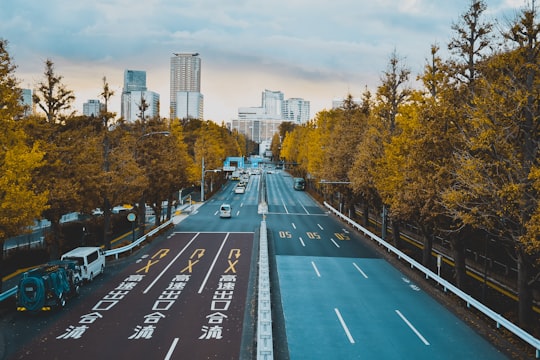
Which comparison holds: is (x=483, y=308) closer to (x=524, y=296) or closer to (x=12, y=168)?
(x=524, y=296)

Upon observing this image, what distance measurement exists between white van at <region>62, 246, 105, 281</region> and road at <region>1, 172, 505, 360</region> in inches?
20.3

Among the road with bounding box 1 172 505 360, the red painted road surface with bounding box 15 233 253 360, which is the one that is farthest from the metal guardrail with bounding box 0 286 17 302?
the red painted road surface with bounding box 15 233 253 360

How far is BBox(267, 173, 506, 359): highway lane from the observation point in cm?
1442

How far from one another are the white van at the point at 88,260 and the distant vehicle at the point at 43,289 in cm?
278

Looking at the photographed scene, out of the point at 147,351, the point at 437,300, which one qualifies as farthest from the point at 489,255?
the point at 147,351

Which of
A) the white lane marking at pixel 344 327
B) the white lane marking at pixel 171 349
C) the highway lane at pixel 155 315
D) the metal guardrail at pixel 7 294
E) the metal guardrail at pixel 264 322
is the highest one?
the metal guardrail at pixel 264 322

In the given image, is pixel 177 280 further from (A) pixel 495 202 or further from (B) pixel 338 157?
(B) pixel 338 157

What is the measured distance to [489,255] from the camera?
26188mm

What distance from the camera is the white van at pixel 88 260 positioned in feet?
70.6

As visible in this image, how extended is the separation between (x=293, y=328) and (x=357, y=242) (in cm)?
2031

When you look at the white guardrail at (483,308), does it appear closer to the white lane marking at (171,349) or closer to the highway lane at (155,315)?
the highway lane at (155,315)

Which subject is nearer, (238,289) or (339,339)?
(339,339)

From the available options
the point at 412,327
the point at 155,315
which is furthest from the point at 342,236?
the point at 155,315

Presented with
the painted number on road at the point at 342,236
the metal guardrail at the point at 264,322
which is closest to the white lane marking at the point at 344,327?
the metal guardrail at the point at 264,322
